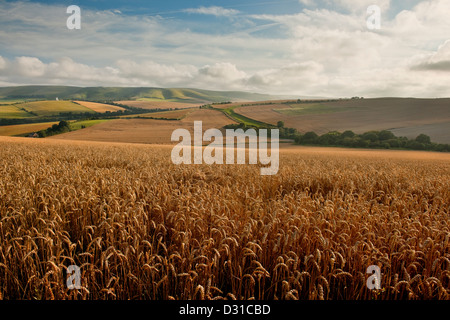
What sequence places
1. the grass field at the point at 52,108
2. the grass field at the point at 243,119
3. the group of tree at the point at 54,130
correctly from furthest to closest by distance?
the grass field at the point at 52,108 → the grass field at the point at 243,119 → the group of tree at the point at 54,130

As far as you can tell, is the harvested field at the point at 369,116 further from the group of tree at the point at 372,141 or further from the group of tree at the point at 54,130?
the group of tree at the point at 54,130

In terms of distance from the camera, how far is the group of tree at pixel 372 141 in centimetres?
5638

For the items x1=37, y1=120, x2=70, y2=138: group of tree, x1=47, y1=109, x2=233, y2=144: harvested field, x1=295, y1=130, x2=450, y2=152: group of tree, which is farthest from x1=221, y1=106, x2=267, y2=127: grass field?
x1=37, y1=120, x2=70, y2=138: group of tree

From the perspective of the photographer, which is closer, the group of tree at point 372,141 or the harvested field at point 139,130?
the harvested field at point 139,130

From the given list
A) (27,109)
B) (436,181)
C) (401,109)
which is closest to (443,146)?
(401,109)

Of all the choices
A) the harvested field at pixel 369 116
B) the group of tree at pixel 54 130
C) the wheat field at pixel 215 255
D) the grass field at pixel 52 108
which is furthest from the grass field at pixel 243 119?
the wheat field at pixel 215 255

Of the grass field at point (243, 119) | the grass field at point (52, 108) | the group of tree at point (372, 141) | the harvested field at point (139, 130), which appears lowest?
the group of tree at point (372, 141)

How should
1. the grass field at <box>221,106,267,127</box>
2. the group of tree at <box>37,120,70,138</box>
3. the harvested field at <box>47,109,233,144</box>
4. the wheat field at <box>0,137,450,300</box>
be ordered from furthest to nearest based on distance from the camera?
the grass field at <box>221,106,267,127</box>
the group of tree at <box>37,120,70,138</box>
the harvested field at <box>47,109,233,144</box>
the wheat field at <box>0,137,450,300</box>

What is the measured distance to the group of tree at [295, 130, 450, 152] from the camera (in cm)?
5638

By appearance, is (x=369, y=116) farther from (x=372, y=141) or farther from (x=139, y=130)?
(x=139, y=130)

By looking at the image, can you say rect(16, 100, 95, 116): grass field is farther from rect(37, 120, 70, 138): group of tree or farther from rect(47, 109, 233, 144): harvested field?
rect(47, 109, 233, 144): harvested field

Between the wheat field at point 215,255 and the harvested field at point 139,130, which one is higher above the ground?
the harvested field at point 139,130

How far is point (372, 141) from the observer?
60.2 metres

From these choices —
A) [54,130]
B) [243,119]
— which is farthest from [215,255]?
[243,119]
